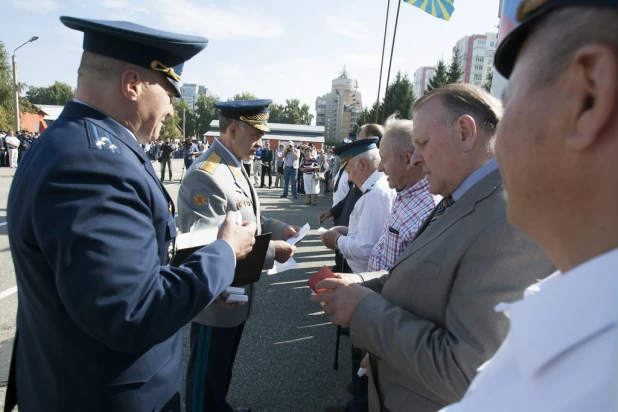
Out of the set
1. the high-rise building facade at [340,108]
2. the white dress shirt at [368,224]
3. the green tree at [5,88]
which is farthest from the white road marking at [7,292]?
the high-rise building facade at [340,108]

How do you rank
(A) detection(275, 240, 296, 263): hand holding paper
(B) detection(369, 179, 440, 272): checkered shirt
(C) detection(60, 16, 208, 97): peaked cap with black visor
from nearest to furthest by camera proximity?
1. (C) detection(60, 16, 208, 97): peaked cap with black visor
2. (B) detection(369, 179, 440, 272): checkered shirt
3. (A) detection(275, 240, 296, 263): hand holding paper

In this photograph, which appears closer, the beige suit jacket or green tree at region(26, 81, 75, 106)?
the beige suit jacket

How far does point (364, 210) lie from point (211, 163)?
47.5 inches

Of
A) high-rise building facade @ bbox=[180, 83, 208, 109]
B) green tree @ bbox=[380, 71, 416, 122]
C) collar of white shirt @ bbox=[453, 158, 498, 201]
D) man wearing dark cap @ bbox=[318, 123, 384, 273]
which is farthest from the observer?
high-rise building facade @ bbox=[180, 83, 208, 109]

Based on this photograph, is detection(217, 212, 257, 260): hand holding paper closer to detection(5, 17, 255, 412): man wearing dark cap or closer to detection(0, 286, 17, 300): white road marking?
detection(5, 17, 255, 412): man wearing dark cap

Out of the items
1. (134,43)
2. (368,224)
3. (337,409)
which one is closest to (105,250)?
(134,43)

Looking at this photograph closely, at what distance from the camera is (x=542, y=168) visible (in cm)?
53

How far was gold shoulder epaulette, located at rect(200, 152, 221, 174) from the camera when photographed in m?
2.47

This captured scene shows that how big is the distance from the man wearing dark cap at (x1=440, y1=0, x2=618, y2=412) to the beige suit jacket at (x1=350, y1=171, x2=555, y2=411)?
2.29ft

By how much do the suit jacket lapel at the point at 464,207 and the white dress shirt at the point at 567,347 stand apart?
0.99 meters

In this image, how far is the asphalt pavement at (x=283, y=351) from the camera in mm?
3059

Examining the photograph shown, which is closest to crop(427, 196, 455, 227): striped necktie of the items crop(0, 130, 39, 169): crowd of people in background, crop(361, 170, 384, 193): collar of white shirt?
Answer: crop(361, 170, 384, 193): collar of white shirt

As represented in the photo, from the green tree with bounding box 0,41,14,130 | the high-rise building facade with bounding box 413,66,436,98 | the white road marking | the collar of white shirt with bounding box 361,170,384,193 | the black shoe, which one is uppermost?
the high-rise building facade with bounding box 413,66,436,98

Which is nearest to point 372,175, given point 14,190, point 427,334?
point 427,334
